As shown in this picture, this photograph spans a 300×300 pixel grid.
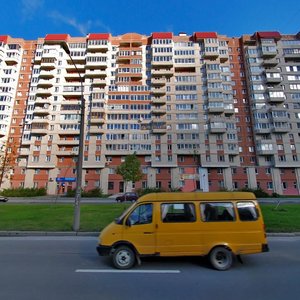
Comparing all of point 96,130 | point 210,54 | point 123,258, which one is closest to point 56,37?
point 96,130

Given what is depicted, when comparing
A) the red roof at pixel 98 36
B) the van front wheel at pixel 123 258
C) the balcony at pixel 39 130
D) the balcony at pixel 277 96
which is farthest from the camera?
the red roof at pixel 98 36

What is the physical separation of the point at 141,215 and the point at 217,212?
2.14 metres

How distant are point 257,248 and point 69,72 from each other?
60766mm

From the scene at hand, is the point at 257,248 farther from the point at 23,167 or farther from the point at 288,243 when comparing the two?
the point at 23,167

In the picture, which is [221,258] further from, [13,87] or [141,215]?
Answer: [13,87]

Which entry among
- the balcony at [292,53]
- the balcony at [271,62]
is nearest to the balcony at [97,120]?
the balcony at [271,62]

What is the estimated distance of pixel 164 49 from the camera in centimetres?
5547

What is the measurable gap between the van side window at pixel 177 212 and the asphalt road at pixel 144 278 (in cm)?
127

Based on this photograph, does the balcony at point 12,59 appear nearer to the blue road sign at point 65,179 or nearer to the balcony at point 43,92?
the balcony at point 43,92

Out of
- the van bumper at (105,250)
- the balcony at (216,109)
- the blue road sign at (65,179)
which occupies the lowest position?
the van bumper at (105,250)

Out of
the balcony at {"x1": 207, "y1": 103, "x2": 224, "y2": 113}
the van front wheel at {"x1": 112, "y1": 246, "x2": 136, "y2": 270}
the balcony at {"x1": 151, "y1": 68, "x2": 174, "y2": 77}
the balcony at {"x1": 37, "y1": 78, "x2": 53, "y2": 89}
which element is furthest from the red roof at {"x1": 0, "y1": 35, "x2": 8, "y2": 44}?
the van front wheel at {"x1": 112, "y1": 246, "x2": 136, "y2": 270}

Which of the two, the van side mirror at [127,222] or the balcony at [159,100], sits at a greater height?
the balcony at [159,100]

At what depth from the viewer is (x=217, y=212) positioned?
5996mm

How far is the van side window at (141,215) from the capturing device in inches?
234
